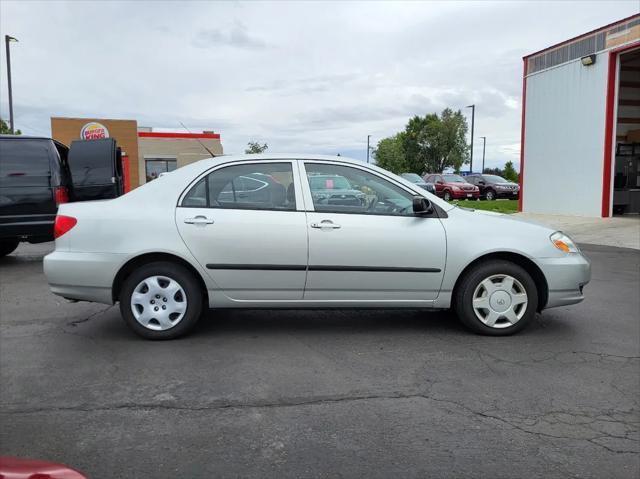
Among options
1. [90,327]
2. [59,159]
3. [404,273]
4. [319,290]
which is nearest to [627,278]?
[404,273]

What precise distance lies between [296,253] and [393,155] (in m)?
65.9

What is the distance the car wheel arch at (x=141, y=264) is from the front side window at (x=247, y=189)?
1.56 ft

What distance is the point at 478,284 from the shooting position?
499cm

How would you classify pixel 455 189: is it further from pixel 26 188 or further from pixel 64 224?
pixel 64 224

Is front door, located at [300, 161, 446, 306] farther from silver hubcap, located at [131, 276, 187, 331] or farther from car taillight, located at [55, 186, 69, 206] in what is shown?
car taillight, located at [55, 186, 69, 206]

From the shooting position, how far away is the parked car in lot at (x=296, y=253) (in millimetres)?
4859

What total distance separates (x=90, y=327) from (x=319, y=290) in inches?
88.1

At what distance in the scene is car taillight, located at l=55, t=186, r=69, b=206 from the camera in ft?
29.4

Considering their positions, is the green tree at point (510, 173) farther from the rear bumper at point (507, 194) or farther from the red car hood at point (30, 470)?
the red car hood at point (30, 470)

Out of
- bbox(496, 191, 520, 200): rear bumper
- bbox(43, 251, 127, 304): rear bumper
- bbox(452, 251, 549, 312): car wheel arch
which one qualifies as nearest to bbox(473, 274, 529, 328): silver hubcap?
bbox(452, 251, 549, 312): car wheel arch

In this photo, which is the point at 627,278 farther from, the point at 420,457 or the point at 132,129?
the point at 132,129

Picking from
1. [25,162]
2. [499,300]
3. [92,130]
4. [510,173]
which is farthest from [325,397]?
[510,173]

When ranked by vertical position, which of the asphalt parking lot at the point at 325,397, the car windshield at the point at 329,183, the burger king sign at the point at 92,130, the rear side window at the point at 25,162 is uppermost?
the burger king sign at the point at 92,130

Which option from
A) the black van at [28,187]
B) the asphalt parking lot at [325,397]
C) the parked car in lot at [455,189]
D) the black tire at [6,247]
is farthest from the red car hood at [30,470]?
the parked car in lot at [455,189]
